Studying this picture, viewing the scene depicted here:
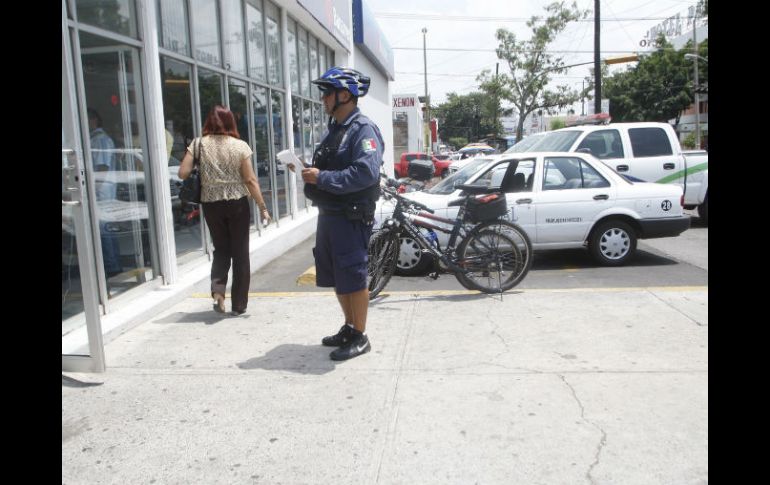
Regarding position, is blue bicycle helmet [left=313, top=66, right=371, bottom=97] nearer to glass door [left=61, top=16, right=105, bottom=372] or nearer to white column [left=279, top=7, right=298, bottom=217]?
glass door [left=61, top=16, right=105, bottom=372]

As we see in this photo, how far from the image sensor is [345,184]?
403 cm

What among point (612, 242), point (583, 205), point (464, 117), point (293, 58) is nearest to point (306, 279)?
point (583, 205)

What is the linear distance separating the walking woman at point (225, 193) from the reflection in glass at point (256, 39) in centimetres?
399

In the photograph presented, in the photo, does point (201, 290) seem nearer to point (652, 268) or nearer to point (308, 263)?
point (308, 263)

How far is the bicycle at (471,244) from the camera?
19.6 feet

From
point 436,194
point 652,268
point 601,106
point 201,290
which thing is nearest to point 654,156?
point 652,268

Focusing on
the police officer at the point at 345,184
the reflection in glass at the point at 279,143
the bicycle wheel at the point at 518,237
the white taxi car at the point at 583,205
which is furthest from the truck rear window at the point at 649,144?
the police officer at the point at 345,184

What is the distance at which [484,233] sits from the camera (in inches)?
238

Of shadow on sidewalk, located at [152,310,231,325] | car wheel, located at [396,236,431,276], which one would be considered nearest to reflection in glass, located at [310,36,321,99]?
car wheel, located at [396,236,431,276]

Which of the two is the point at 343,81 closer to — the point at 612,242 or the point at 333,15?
the point at 612,242

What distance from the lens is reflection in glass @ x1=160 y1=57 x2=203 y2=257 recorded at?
6.46m

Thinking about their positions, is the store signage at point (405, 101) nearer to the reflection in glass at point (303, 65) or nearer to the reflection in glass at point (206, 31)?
the reflection in glass at point (303, 65)

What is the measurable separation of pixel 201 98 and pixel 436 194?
312 centimetres
